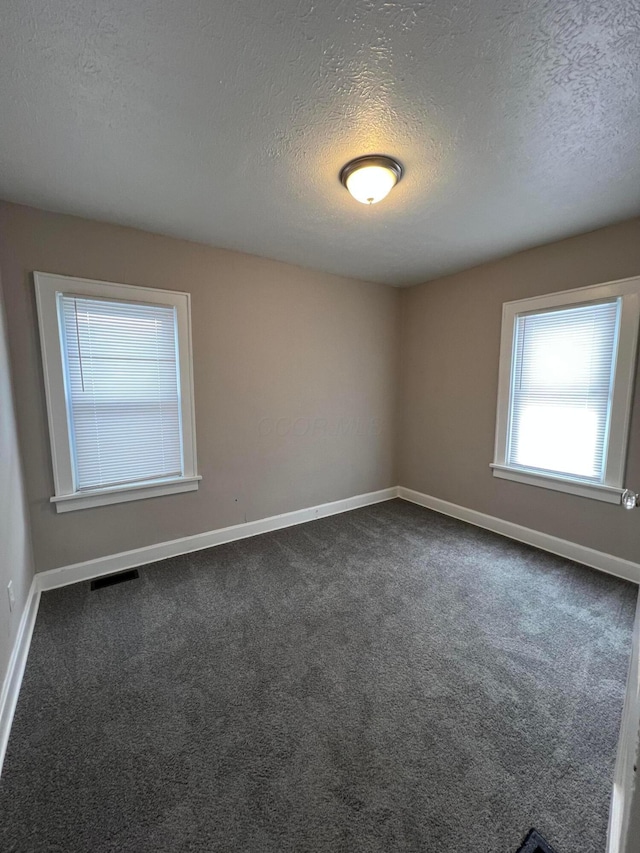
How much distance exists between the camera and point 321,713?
4.99 ft

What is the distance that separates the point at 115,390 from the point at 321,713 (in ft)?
7.96

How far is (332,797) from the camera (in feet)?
3.96

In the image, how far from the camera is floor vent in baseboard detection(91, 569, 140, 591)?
8.26 ft

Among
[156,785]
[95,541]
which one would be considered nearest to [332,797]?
[156,785]

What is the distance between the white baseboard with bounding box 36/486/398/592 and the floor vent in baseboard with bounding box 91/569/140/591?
0.07 meters

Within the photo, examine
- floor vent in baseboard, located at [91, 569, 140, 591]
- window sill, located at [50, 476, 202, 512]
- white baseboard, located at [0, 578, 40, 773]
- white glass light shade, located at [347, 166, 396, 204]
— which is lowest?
floor vent in baseboard, located at [91, 569, 140, 591]

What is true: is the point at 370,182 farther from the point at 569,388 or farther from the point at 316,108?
the point at 569,388

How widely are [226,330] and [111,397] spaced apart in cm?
107

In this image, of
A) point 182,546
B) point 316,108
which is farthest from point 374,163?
point 182,546

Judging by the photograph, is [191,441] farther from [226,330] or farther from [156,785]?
[156,785]

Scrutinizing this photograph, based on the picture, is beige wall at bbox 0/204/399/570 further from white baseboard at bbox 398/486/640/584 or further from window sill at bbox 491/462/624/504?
window sill at bbox 491/462/624/504

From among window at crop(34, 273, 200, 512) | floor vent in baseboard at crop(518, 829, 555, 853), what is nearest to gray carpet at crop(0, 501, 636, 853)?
floor vent in baseboard at crop(518, 829, 555, 853)

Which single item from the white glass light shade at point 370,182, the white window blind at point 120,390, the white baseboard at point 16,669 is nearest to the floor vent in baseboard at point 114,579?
the white baseboard at point 16,669

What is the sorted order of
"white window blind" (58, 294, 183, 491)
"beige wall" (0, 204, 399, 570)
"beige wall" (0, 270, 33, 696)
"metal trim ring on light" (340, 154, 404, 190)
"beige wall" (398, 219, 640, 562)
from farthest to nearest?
1. "beige wall" (398, 219, 640, 562)
2. "white window blind" (58, 294, 183, 491)
3. "beige wall" (0, 204, 399, 570)
4. "metal trim ring on light" (340, 154, 404, 190)
5. "beige wall" (0, 270, 33, 696)
